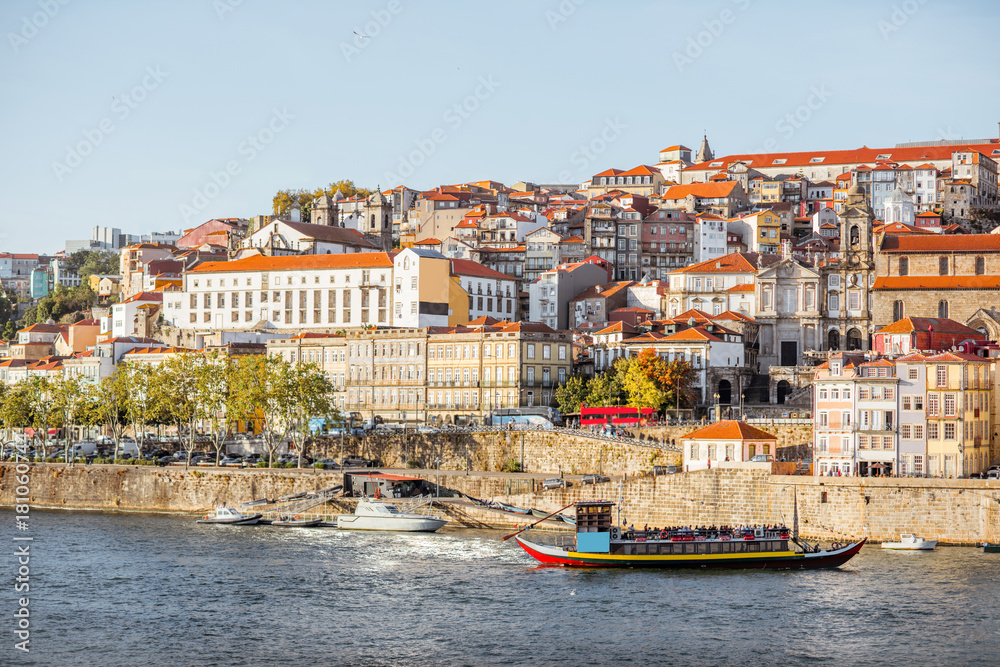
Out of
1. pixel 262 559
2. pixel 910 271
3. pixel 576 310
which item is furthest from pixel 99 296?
pixel 262 559

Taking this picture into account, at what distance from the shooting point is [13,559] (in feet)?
185

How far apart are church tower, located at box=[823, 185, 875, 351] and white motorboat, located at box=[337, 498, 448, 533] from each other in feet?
131

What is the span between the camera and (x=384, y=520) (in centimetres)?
6519

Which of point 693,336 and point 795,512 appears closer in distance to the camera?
point 795,512

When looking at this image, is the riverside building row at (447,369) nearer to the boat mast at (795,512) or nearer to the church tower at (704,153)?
the boat mast at (795,512)

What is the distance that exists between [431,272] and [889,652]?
225 ft

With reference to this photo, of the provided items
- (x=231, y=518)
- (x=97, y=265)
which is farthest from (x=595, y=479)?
(x=97, y=265)

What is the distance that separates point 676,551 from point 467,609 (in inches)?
482

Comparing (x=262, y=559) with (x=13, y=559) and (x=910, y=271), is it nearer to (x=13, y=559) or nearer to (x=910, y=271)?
(x=13, y=559)

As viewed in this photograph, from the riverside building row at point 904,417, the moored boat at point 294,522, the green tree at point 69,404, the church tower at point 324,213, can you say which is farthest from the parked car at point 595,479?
the church tower at point 324,213

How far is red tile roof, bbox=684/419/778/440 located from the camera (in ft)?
212

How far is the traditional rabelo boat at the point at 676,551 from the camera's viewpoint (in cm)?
5431

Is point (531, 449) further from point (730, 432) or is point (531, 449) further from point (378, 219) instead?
point (378, 219)

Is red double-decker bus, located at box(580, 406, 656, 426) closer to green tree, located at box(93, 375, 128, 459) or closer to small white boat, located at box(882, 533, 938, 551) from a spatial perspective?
small white boat, located at box(882, 533, 938, 551)
